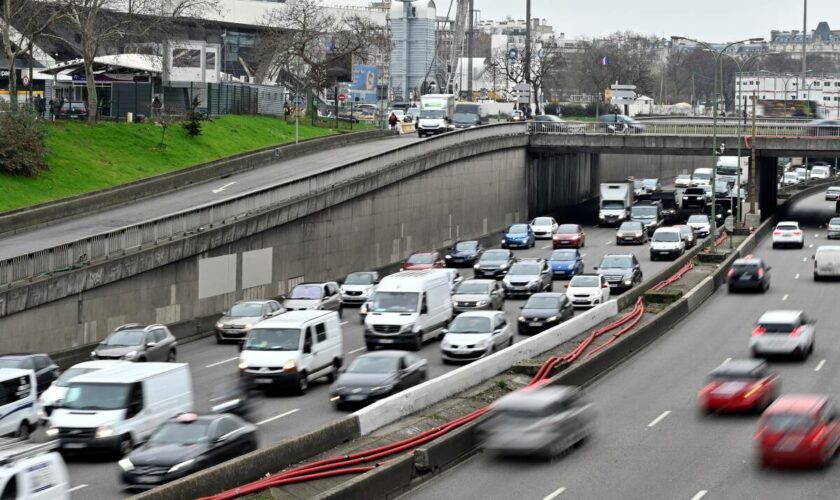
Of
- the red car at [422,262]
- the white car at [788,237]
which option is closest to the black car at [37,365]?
the red car at [422,262]

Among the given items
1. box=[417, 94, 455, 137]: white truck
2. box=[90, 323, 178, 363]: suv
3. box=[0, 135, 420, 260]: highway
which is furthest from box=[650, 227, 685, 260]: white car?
box=[90, 323, 178, 363]: suv

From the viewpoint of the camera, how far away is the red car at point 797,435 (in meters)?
23.6

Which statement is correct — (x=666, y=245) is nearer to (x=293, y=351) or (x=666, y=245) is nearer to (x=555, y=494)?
Answer: (x=293, y=351)

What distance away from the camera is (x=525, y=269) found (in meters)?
50.8

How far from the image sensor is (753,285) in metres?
51.9

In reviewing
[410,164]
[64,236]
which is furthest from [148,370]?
[410,164]

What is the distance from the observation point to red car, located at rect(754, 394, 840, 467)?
23641mm

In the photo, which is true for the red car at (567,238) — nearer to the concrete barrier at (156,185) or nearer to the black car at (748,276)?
the black car at (748,276)

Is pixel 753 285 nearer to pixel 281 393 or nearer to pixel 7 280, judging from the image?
pixel 281 393

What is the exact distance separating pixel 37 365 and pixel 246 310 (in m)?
10.6

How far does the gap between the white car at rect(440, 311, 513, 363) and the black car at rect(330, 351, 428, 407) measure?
478 cm

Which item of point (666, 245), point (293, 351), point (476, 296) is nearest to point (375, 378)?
point (293, 351)

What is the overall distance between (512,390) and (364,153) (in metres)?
43.3

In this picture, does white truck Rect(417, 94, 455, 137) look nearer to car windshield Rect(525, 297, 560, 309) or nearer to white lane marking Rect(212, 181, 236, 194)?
white lane marking Rect(212, 181, 236, 194)
